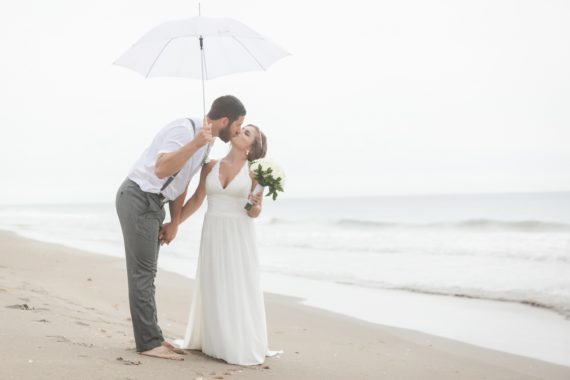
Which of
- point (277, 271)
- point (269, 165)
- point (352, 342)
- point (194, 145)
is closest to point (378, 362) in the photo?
point (352, 342)

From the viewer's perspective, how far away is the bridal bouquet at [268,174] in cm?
448

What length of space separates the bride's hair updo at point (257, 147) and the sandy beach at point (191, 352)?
65.5 inches

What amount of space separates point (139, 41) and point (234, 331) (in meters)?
2.48

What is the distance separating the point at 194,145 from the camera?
3932mm

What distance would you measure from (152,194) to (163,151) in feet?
1.11

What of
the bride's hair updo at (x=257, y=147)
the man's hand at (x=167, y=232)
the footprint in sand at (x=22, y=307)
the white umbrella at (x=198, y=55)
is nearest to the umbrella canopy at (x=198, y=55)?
the white umbrella at (x=198, y=55)

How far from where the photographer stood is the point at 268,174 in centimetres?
448

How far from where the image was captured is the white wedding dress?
4.56 metres

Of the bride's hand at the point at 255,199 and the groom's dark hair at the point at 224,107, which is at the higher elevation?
the groom's dark hair at the point at 224,107

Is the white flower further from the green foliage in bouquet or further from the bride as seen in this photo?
the bride

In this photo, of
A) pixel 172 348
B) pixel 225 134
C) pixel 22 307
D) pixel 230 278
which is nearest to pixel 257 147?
pixel 225 134

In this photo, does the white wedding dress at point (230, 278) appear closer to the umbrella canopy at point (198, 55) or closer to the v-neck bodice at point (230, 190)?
the v-neck bodice at point (230, 190)

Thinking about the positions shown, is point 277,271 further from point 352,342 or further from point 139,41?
point 139,41

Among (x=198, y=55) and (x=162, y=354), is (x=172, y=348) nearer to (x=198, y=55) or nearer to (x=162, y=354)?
(x=162, y=354)
